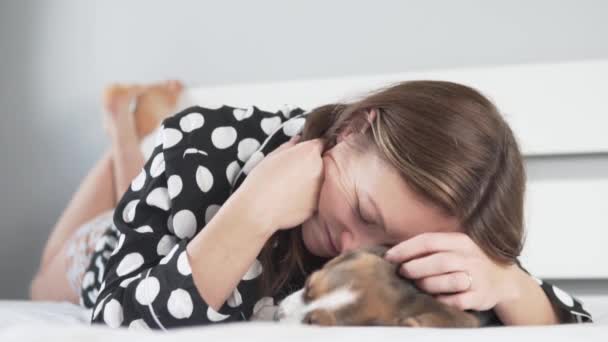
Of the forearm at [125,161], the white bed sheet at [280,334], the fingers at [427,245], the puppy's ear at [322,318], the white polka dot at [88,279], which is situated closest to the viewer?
the white bed sheet at [280,334]

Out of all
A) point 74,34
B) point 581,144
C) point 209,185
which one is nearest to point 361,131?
point 209,185

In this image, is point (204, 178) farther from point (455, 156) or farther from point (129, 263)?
point (455, 156)

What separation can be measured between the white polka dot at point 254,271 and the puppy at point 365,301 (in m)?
0.22

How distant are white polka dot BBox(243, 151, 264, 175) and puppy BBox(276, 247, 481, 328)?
40cm

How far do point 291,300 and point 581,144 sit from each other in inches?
48.1

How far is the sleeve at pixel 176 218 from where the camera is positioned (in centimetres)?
89

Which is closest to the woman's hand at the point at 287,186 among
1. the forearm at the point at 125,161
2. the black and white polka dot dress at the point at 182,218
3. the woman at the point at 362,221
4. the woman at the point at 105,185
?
the woman at the point at 362,221

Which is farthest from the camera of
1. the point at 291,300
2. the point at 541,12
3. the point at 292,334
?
the point at 541,12

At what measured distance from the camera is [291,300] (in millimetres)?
761

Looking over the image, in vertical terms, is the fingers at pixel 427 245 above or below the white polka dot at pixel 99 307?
above

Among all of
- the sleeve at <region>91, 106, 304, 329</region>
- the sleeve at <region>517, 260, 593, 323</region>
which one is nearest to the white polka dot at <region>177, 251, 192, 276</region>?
the sleeve at <region>91, 106, 304, 329</region>

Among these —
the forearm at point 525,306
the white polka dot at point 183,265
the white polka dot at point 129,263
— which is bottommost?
the forearm at point 525,306

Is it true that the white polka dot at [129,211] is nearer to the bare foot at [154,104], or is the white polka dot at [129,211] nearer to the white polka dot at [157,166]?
the white polka dot at [157,166]

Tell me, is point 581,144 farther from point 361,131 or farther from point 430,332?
point 430,332
